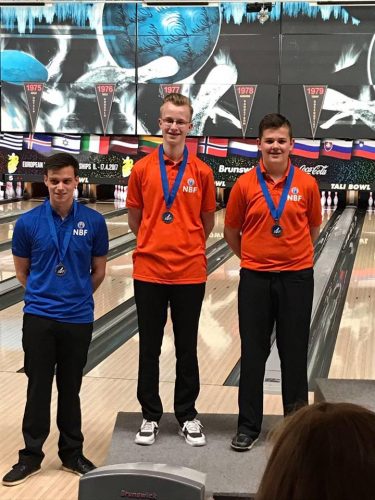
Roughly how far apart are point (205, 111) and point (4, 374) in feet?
27.7

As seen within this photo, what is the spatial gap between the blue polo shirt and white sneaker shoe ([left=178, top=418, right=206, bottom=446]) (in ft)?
1.86

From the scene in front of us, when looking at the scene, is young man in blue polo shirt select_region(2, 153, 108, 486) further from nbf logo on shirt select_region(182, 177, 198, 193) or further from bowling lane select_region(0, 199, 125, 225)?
bowling lane select_region(0, 199, 125, 225)

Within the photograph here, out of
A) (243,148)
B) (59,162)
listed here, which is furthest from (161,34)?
(59,162)

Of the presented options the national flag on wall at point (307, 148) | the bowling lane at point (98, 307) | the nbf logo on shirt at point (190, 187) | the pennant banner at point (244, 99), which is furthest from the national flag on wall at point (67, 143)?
the nbf logo on shirt at point (190, 187)

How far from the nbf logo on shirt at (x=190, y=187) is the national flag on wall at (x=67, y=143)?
979 cm

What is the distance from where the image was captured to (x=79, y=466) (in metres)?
2.90

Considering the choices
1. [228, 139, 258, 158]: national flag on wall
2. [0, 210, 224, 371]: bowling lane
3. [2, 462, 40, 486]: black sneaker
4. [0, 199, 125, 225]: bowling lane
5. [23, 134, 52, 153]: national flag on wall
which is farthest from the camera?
[23, 134, 52, 153]: national flag on wall

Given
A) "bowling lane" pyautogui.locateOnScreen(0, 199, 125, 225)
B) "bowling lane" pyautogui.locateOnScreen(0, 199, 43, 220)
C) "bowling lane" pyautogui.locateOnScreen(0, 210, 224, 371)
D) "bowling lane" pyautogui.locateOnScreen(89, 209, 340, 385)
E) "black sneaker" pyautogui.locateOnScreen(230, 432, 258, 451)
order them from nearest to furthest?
"black sneaker" pyautogui.locateOnScreen(230, 432, 258, 451) → "bowling lane" pyautogui.locateOnScreen(89, 209, 340, 385) → "bowling lane" pyautogui.locateOnScreen(0, 210, 224, 371) → "bowling lane" pyautogui.locateOnScreen(0, 199, 43, 220) → "bowling lane" pyautogui.locateOnScreen(0, 199, 125, 225)

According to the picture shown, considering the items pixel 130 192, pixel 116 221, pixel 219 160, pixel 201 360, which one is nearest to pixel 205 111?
pixel 219 160

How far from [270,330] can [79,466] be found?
2.89 ft

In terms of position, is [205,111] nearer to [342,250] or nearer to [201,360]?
[342,250]

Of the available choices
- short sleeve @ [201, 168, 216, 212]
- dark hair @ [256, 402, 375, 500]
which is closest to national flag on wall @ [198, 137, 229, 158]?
short sleeve @ [201, 168, 216, 212]

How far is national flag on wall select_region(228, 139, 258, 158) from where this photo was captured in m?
12.0

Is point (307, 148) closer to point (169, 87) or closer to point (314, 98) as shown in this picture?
Answer: point (314, 98)
